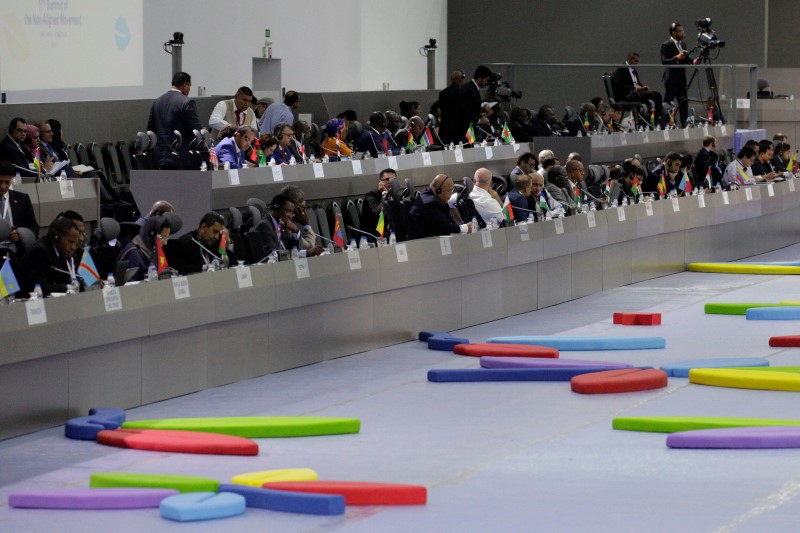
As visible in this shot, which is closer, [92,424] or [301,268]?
[92,424]

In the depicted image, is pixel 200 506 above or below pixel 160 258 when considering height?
below

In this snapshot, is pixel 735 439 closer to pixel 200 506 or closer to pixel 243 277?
pixel 200 506

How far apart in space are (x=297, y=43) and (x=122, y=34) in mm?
3932

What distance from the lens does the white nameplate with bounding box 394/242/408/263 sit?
8.64 m

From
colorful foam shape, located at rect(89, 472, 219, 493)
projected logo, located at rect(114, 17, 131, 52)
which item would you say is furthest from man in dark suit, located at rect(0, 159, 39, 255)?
projected logo, located at rect(114, 17, 131, 52)

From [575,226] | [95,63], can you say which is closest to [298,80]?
[95,63]

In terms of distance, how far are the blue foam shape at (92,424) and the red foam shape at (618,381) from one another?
7.07 ft

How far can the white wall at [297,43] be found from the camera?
47.7 ft

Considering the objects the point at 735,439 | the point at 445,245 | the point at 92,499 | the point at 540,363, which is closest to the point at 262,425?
the point at 92,499

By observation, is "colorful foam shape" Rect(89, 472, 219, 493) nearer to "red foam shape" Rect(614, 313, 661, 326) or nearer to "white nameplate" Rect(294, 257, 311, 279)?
"white nameplate" Rect(294, 257, 311, 279)

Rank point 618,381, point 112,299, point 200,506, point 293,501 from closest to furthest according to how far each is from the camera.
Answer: point 200,506
point 293,501
point 112,299
point 618,381

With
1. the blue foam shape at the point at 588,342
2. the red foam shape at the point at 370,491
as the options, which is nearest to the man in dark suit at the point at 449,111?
the blue foam shape at the point at 588,342

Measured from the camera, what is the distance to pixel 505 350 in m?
8.08

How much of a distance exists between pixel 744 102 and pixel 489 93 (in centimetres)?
295
